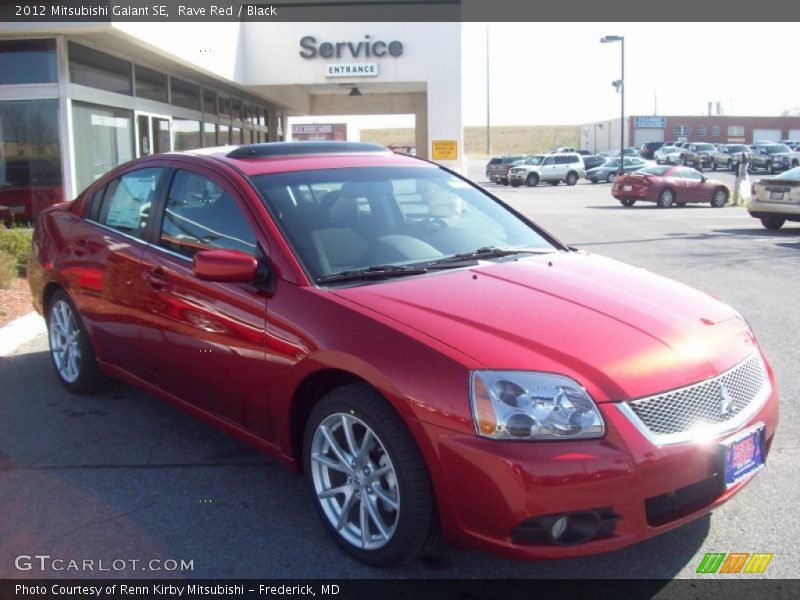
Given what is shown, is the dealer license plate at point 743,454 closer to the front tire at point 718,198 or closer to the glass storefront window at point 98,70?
the glass storefront window at point 98,70

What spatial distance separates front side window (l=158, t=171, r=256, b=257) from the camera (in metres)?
4.15

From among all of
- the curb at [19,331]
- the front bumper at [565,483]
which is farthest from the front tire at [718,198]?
the front bumper at [565,483]

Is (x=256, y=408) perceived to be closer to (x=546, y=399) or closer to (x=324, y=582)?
(x=324, y=582)

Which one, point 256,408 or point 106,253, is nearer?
point 256,408

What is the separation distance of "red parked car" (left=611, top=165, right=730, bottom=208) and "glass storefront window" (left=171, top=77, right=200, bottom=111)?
14432 millimetres

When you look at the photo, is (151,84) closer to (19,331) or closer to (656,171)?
(19,331)

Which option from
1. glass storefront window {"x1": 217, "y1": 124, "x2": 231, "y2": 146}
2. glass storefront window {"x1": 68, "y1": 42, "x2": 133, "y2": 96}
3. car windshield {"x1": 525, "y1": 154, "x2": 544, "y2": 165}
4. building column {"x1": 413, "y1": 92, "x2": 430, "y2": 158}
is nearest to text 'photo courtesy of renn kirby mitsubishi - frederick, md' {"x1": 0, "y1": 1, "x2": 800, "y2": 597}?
glass storefront window {"x1": 68, "y1": 42, "x2": 133, "y2": 96}

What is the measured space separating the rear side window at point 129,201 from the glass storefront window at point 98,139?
7927mm

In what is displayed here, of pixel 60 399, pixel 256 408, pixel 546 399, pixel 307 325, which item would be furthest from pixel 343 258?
pixel 60 399

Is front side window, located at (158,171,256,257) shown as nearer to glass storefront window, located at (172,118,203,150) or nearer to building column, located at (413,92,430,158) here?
glass storefront window, located at (172,118,203,150)

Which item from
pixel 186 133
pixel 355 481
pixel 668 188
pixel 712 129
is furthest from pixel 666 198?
pixel 712 129

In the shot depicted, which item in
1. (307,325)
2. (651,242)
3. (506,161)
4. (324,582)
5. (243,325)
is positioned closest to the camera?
(324,582)

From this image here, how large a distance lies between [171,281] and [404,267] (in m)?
1.32

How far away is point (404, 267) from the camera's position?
3949 millimetres
